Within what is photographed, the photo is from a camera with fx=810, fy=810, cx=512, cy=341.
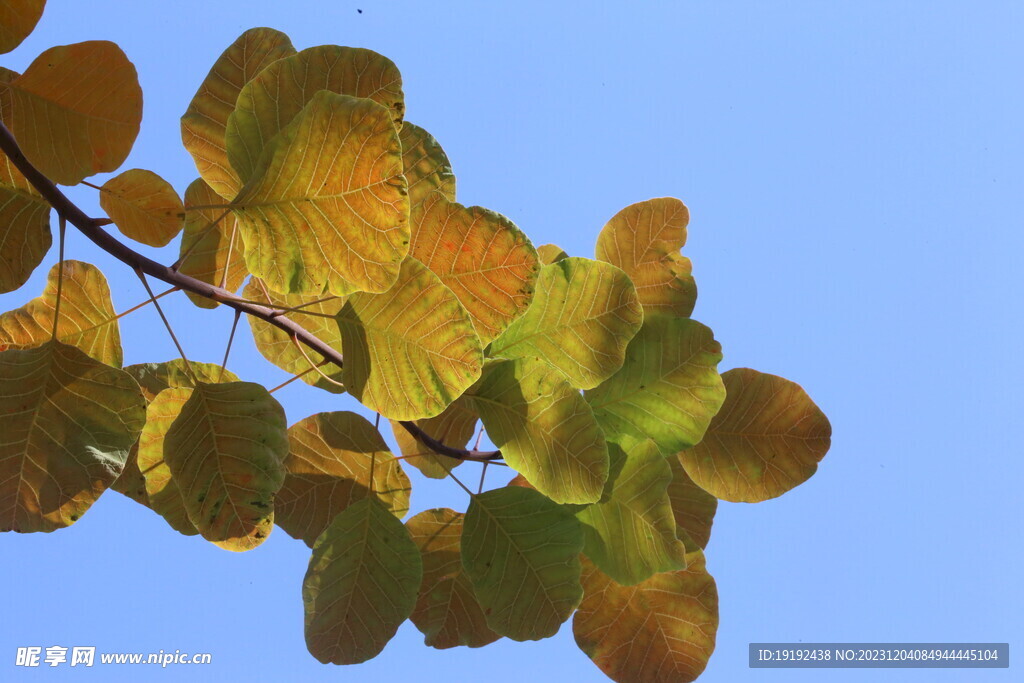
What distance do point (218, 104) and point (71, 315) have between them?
296 millimetres

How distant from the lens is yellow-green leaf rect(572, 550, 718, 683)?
1085mm

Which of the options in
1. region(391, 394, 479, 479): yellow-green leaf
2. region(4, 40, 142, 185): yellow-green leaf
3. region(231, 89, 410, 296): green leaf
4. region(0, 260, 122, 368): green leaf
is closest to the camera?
region(231, 89, 410, 296): green leaf

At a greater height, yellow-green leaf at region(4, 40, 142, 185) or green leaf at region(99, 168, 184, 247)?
yellow-green leaf at region(4, 40, 142, 185)

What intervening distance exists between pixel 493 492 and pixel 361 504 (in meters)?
0.16

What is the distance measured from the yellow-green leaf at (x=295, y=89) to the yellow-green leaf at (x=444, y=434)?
15.7 inches

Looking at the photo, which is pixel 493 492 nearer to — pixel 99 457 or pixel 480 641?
pixel 480 641

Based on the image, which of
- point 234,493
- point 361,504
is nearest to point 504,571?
point 361,504

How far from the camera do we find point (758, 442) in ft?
3.63

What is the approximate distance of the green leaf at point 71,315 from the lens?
3.03 ft

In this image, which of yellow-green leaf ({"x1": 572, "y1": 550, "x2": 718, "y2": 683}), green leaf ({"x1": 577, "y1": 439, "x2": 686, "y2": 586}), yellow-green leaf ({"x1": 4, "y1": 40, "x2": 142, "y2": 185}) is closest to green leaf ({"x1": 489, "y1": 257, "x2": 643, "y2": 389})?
green leaf ({"x1": 577, "y1": 439, "x2": 686, "y2": 586})

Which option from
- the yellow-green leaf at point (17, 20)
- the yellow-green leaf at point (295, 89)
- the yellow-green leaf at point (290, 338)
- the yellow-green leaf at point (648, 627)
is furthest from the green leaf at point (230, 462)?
the yellow-green leaf at point (648, 627)

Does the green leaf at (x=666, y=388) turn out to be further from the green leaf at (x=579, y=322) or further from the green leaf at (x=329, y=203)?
the green leaf at (x=329, y=203)

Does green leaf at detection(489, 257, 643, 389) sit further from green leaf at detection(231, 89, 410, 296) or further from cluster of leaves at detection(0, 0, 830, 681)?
green leaf at detection(231, 89, 410, 296)

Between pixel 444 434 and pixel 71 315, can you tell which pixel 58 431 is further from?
pixel 444 434
